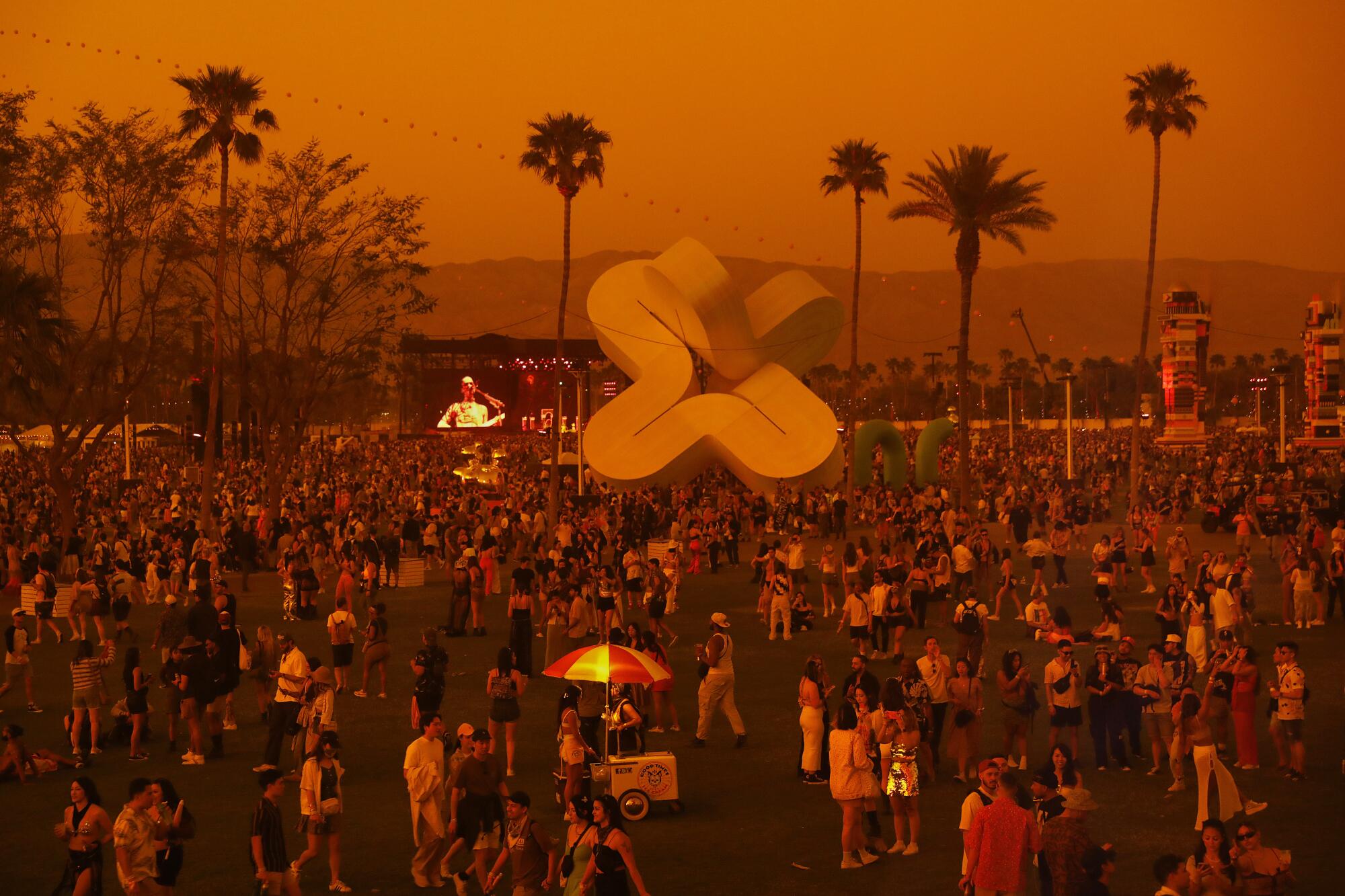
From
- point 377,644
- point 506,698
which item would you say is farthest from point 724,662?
point 377,644

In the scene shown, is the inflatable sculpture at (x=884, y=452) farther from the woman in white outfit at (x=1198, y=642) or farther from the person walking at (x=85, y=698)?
the person walking at (x=85, y=698)

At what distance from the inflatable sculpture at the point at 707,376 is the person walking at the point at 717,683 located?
2062 cm

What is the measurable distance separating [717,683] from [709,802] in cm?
172

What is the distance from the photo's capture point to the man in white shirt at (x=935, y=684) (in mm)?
12062

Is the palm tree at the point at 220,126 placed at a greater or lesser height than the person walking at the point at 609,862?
greater

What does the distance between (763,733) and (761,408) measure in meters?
22.3

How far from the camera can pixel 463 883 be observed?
9484 mm

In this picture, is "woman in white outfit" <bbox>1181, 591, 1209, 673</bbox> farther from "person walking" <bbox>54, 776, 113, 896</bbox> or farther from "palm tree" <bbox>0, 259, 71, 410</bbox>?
"palm tree" <bbox>0, 259, 71, 410</bbox>

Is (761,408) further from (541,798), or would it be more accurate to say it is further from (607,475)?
(541,798)

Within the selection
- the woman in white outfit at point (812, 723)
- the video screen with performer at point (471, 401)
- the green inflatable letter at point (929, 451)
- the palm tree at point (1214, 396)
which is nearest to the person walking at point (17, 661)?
the woman in white outfit at point (812, 723)

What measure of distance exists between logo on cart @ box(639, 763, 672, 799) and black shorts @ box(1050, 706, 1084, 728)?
345 centimetres

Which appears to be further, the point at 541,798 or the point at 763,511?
the point at 763,511

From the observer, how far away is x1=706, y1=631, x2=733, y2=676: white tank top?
1297 centimetres

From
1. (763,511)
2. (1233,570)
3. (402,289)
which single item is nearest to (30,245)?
(402,289)
